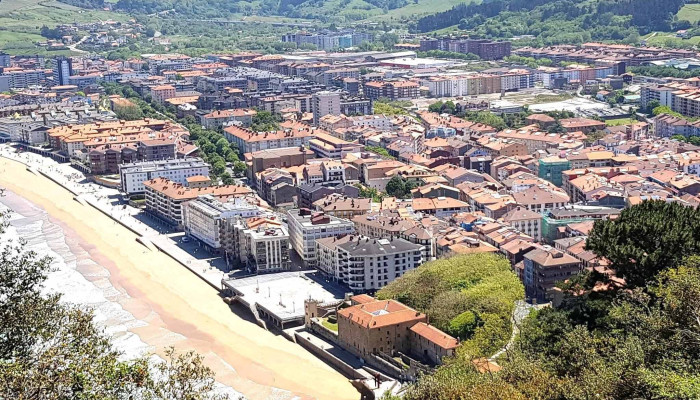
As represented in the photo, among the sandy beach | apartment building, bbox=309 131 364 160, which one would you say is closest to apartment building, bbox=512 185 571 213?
the sandy beach

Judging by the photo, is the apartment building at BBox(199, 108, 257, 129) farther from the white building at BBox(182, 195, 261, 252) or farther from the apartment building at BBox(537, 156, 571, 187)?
the apartment building at BBox(537, 156, 571, 187)

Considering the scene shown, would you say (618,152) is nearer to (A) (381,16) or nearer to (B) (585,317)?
(B) (585,317)

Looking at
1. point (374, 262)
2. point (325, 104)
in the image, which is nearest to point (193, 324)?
point (374, 262)

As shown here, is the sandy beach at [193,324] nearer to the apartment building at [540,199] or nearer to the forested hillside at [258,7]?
the apartment building at [540,199]

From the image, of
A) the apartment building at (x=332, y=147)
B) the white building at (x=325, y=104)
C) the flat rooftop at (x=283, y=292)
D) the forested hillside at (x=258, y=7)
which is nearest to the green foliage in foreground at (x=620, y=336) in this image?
the flat rooftop at (x=283, y=292)

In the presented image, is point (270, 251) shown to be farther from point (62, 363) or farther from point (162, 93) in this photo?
point (162, 93)
